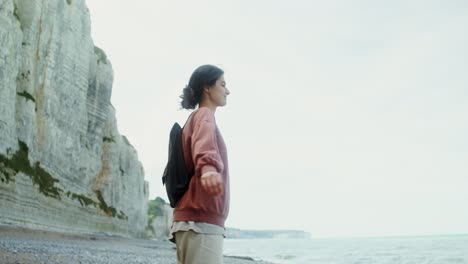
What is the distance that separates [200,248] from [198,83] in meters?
1.11

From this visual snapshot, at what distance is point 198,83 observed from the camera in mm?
3348

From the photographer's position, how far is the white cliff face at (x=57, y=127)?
28188mm

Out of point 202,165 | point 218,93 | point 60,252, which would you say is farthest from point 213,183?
point 60,252

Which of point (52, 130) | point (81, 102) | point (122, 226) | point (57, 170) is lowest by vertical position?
point (122, 226)

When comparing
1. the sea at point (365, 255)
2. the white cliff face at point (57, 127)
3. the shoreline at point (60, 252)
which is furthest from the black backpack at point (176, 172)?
the sea at point (365, 255)

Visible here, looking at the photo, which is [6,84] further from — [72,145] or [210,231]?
[210,231]

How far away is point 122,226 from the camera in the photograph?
4809 cm

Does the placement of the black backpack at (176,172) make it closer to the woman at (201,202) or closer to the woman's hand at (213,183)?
the woman at (201,202)

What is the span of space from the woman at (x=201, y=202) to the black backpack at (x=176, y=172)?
30 millimetres

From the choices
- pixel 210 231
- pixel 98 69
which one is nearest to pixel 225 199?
pixel 210 231

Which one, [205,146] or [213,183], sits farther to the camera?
[205,146]

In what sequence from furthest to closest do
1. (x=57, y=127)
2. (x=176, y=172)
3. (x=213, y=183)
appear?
(x=57, y=127) < (x=176, y=172) < (x=213, y=183)

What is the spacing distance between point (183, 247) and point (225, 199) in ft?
1.26

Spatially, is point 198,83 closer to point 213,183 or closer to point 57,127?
point 213,183
